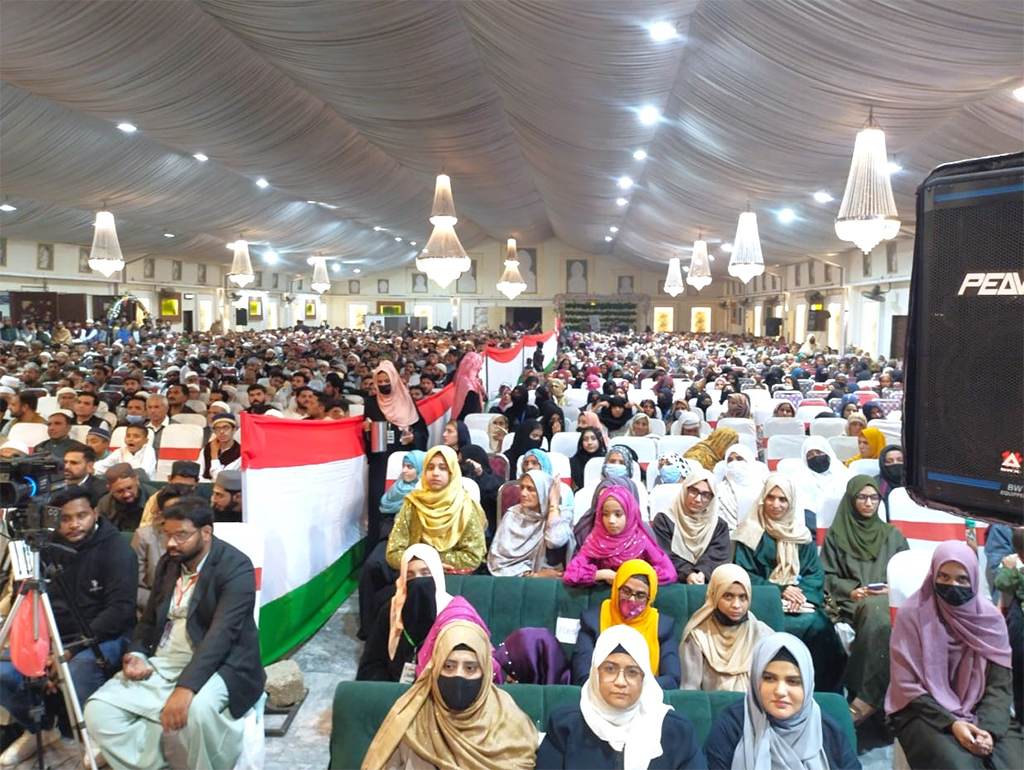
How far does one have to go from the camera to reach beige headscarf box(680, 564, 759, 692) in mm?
3125

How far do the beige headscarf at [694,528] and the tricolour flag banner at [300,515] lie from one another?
6.57ft

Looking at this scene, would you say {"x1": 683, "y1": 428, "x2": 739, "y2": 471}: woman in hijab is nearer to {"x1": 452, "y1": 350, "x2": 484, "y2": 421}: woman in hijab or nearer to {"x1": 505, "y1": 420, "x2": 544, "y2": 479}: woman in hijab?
{"x1": 505, "y1": 420, "x2": 544, "y2": 479}: woman in hijab

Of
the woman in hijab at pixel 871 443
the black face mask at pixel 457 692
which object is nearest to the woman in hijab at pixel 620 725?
the black face mask at pixel 457 692

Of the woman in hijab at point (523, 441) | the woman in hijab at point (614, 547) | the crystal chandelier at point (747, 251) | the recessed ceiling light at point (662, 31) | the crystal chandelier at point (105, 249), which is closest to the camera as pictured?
the woman in hijab at point (614, 547)

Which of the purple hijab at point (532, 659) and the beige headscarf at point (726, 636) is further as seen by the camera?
the purple hijab at point (532, 659)

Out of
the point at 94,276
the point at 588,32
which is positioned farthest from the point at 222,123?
the point at 94,276

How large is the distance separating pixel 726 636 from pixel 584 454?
291 centimetres

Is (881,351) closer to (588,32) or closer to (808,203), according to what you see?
(808,203)

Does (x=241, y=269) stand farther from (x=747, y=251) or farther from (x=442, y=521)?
(x=442, y=521)

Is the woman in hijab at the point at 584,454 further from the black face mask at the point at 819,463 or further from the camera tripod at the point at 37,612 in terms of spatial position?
the camera tripod at the point at 37,612

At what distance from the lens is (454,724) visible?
Result: 249cm

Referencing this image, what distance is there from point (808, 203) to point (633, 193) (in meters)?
4.68

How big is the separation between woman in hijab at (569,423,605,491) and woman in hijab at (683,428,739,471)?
2.11 feet

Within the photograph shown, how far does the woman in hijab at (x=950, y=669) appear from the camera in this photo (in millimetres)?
2807
